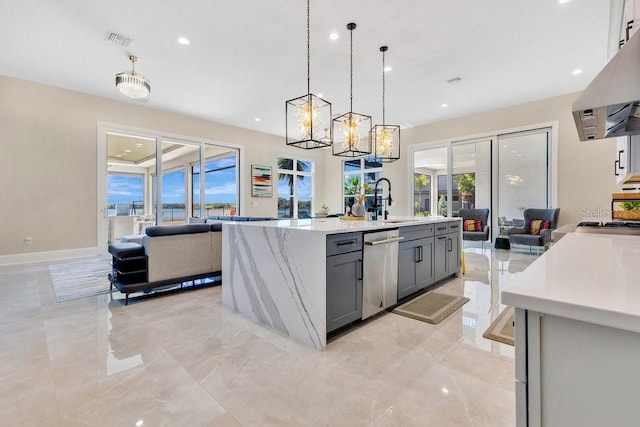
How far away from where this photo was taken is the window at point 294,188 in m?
9.36

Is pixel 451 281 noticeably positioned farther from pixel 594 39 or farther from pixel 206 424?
pixel 594 39

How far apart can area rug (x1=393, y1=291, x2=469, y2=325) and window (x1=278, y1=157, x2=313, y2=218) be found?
664 centimetres

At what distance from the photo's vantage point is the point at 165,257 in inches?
133

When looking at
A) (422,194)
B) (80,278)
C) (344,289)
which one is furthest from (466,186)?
(80,278)

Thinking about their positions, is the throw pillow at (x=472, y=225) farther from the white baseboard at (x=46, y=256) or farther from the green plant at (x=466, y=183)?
the white baseboard at (x=46, y=256)

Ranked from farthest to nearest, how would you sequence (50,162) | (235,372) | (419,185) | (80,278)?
(419,185) → (50,162) → (80,278) → (235,372)

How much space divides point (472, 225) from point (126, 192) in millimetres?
8272

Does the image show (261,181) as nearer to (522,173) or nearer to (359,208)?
(359,208)

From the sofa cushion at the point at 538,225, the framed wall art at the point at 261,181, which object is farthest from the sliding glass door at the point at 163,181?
the sofa cushion at the point at 538,225

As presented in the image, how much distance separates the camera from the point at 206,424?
56.6 inches

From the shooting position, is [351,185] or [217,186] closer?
[217,186]

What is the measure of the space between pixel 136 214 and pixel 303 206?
16.1 feet

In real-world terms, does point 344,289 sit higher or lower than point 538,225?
lower

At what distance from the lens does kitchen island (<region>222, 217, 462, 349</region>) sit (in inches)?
85.7
